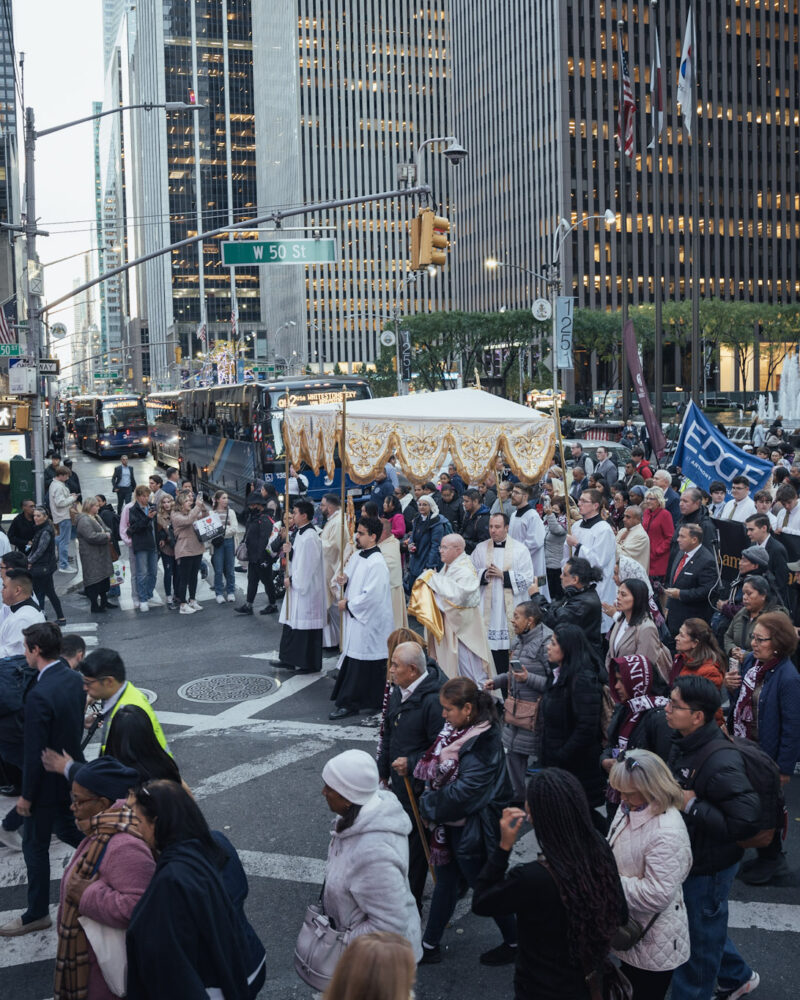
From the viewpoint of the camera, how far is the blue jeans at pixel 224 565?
1551cm

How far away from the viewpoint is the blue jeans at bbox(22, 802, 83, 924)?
5.62 meters

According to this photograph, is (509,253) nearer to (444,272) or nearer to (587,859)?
(444,272)

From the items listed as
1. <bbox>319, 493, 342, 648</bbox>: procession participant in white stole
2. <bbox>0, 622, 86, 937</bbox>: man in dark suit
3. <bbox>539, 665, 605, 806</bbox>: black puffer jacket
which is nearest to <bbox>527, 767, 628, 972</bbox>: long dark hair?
<bbox>539, 665, 605, 806</bbox>: black puffer jacket

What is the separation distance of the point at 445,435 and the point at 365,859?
8335 mm

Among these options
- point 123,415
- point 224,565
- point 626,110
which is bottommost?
point 224,565

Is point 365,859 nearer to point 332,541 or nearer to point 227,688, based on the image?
point 227,688

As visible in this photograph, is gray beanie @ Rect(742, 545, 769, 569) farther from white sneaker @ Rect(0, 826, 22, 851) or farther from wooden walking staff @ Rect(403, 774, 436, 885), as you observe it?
white sneaker @ Rect(0, 826, 22, 851)

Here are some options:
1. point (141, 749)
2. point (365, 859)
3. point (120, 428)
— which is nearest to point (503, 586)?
point (141, 749)

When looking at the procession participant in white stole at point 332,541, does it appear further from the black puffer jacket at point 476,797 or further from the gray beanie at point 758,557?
the black puffer jacket at point 476,797

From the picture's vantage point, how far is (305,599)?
443 inches

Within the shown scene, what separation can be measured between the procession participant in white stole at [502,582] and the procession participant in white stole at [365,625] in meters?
1.01

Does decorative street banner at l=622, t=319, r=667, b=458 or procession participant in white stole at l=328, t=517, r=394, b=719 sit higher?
decorative street banner at l=622, t=319, r=667, b=458

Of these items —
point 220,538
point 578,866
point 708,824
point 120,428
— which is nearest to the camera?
point 578,866

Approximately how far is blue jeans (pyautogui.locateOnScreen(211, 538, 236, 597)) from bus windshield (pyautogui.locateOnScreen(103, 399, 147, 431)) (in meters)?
39.9
